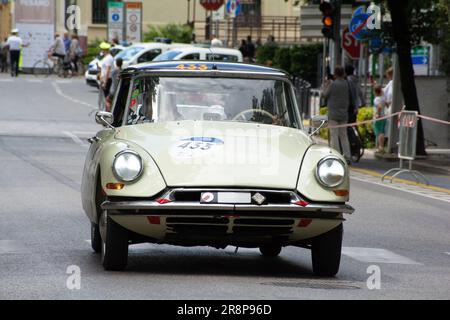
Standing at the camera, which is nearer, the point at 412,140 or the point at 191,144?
the point at 191,144

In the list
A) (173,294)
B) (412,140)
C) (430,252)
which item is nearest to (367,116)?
(412,140)

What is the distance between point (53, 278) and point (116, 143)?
4.04 feet

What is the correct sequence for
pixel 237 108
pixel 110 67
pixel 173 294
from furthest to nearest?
pixel 110 67, pixel 237 108, pixel 173 294

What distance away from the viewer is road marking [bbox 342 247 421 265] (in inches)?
488

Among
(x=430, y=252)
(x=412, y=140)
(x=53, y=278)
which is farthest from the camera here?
(x=412, y=140)

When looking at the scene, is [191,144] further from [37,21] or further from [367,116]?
[37,21]

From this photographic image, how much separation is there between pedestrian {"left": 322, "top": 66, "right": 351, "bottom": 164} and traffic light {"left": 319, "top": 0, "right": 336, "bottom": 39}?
5.61 metres

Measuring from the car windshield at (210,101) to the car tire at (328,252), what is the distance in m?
1.30

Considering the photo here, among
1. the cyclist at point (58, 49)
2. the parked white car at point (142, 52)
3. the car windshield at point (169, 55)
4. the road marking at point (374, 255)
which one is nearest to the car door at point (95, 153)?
the road marking at point (374, 255)

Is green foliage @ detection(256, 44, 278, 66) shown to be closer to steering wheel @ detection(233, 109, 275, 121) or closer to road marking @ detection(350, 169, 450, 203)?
road marking @ detection(350, 169, 450, 203)

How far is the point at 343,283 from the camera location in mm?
10453

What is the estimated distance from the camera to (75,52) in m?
59.5

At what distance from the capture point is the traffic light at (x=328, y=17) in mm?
31891

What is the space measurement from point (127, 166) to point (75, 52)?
49.6 metres
